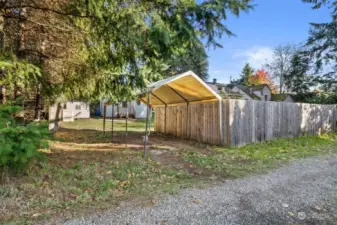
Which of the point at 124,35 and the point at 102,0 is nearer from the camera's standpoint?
the point at 102,0

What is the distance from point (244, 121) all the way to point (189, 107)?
97.9 inches

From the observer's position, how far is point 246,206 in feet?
9.68

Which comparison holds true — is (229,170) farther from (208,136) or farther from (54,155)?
(54,155)

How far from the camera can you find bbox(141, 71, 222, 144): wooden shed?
24.1 ft

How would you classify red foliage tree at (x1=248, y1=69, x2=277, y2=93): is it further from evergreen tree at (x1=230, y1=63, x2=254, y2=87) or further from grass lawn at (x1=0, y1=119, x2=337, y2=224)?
grass lawn at (x1=0, y1=119, x2=337, y2=224)

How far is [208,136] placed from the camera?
820 centimetres

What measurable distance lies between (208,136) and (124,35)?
17.5 ft

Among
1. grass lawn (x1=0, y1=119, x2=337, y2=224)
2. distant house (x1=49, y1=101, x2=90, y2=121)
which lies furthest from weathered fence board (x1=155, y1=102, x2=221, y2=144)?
distant house (x1=49, y1=101, x2=90, y2=121)

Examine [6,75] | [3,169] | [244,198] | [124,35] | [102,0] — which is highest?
[102,0]

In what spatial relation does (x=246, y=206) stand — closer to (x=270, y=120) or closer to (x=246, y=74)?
(x=270, y=120)

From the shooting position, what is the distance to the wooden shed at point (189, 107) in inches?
290

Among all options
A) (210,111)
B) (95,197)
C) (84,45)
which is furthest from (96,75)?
(210,111)

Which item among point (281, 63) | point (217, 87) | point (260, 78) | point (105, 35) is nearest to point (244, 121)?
point (105, 35)

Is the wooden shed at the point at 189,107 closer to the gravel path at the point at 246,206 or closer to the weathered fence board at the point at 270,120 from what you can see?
the weathered fence board at the point at 270,120
